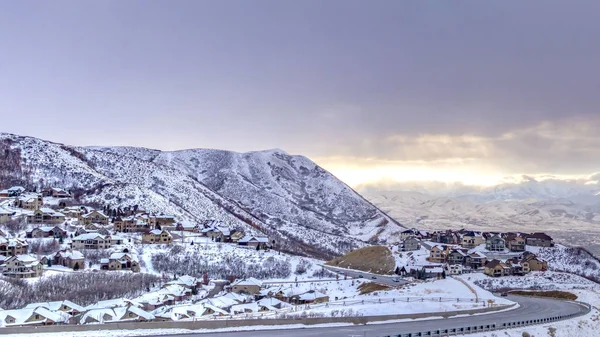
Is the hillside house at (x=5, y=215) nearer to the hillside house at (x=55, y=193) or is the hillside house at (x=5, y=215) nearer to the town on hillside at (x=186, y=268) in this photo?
the town on hillside at (x=186, y=268)

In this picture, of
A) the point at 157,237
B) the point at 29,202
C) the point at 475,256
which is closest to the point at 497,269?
the point at 475,256

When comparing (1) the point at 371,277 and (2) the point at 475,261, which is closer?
Answer: (1) the point at 371,277

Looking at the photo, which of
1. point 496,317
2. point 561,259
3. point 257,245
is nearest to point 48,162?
point 257,245

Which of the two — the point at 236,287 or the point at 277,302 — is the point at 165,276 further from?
the point at 277,302

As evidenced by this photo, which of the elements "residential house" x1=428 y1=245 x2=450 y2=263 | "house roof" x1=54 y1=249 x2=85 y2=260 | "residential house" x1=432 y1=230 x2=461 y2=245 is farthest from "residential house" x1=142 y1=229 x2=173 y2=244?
"residential house" x1=432 y1=230 x2=461 y2=245

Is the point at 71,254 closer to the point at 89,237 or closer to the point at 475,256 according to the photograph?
the point at 89,237

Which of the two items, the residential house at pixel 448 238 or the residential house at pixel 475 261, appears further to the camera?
the residential house at pixel 448 238

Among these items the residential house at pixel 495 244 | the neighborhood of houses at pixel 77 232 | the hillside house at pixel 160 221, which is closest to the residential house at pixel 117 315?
the neighborhood of houses at pixel 77 232

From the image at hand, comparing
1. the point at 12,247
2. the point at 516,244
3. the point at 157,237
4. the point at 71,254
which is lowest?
the point at 71,254
